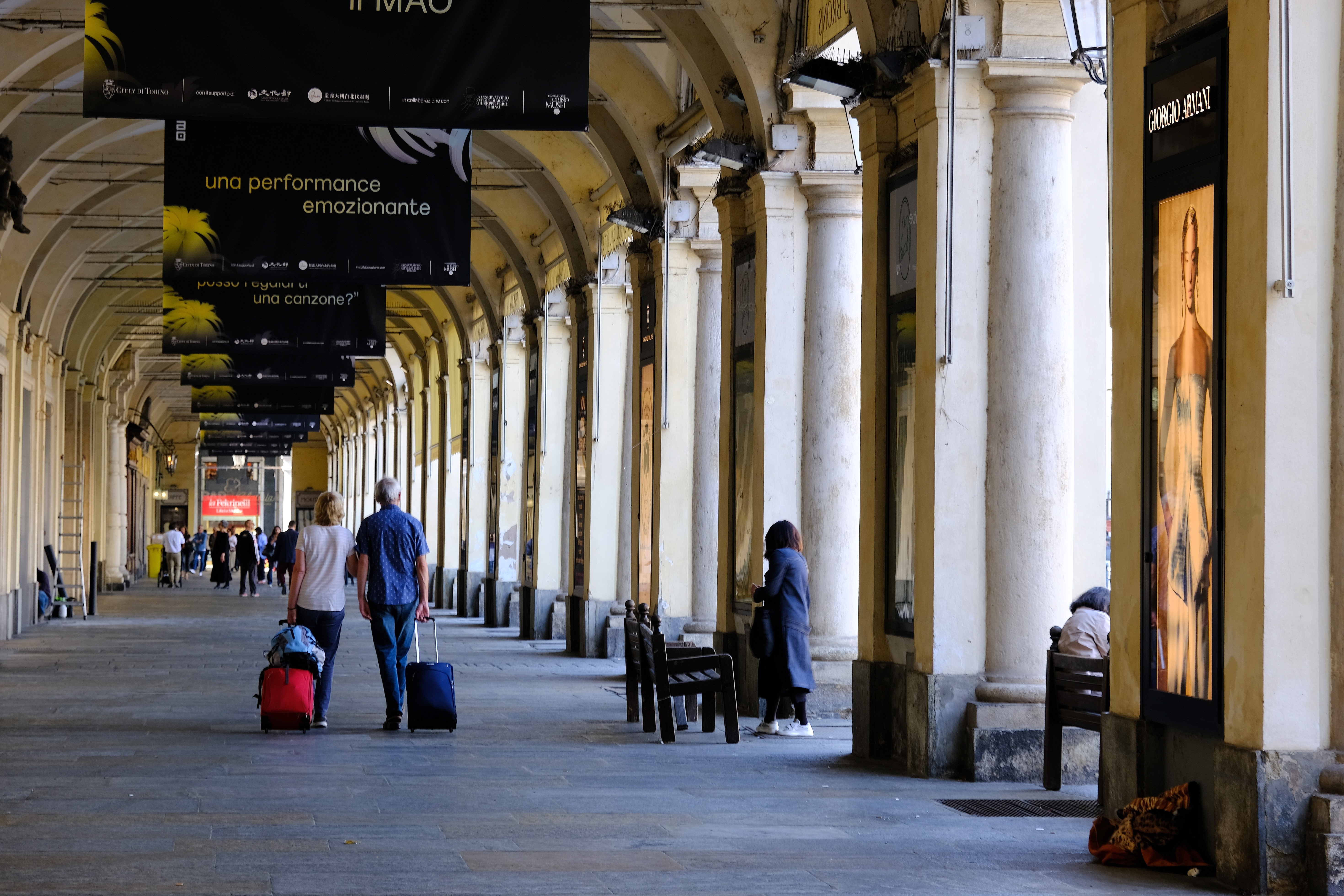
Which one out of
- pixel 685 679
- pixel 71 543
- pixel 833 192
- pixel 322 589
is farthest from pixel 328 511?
pixel 71 543

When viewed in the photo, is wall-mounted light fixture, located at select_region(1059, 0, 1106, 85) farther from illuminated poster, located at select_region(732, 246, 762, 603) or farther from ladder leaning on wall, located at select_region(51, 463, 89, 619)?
ladder leaning on wall, located at select_region(51, 463, 89, 619)

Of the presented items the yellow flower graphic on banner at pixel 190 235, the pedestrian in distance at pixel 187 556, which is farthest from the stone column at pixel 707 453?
the pedestrian in distance at pixel 187 556

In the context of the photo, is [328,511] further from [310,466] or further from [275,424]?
[310,466]

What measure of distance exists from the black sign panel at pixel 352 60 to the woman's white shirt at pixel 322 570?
353 cm

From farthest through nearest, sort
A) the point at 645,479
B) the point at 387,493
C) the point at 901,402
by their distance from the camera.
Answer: the point at 645,479 → the point at 387,493 → the point at 901,402

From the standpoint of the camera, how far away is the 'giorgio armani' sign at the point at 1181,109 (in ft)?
23.7

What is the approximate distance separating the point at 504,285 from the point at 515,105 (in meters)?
18.6

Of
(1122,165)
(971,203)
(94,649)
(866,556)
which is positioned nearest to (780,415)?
(866,556)

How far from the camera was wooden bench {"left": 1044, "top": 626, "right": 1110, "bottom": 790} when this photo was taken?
29.2 ft

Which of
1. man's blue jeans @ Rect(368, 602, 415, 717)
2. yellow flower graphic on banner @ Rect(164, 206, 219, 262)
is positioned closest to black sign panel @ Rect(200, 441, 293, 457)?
yellow flower graphic on banner @ Rect(164, 206, 219, 262)

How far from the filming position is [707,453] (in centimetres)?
1652

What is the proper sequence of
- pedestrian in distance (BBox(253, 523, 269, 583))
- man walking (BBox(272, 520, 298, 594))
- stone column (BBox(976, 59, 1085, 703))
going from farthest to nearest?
pedestrian in distance (BBox(253, 523, 269, 583)) < man walking (BBox(272, 520, 298, 594)) < stone column (BBox(976, 59, 1085, 703))

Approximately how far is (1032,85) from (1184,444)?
345 cm

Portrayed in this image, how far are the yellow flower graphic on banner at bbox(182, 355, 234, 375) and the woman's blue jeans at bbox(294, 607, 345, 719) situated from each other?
38.1ft
